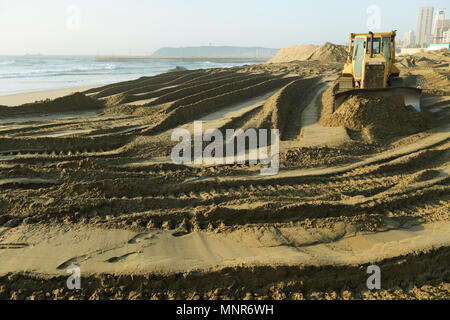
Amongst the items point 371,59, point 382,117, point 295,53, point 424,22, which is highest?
point 424,22

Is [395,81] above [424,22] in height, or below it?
below

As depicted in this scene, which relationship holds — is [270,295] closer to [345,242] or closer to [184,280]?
[184,280]

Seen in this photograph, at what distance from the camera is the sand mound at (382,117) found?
25.8 ft

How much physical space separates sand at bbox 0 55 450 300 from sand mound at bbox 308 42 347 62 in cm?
2971

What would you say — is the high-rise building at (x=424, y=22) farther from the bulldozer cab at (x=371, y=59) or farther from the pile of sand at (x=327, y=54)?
the bulldozer cab at (x=371, y=59)

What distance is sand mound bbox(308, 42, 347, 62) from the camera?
117 feet

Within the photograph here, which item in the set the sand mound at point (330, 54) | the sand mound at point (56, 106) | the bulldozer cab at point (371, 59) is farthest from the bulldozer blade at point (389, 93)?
the sand mound at point (330, 54)

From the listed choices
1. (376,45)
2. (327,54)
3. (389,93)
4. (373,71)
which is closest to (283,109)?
(373,71)

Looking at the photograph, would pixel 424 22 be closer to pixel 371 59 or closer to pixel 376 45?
pixel 376 45

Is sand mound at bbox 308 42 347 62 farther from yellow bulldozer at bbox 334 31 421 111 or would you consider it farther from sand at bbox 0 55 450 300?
sand at bbox 0 55 450 300

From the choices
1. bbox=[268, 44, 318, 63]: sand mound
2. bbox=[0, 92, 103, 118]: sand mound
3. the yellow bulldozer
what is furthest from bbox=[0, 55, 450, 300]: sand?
bbox=[268, 44, 318, 63]: sand mound

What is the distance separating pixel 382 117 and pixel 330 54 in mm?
31835

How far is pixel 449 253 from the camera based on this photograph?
3.53 meters

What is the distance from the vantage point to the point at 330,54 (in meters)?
36.8
